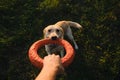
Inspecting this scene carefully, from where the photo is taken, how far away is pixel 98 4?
8094 millimetres

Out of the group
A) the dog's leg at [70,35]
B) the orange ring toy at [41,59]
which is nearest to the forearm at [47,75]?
the orange ring toy at [41,59]

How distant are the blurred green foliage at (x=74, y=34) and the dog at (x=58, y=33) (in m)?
0.36

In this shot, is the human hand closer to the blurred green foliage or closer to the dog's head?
the dog's head

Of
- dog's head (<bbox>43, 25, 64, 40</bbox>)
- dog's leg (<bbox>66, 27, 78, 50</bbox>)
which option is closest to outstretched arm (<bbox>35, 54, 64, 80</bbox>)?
dog's head (<bbox>43, 25, 64, 40</bbox>)

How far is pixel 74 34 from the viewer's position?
762 centimetres

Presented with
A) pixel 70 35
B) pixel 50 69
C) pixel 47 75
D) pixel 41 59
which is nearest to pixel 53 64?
pixel 50 69

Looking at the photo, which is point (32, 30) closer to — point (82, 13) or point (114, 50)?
point (82, 13)

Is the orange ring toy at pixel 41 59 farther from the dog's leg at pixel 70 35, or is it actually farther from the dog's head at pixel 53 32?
the dog's leg at pixel 70 35

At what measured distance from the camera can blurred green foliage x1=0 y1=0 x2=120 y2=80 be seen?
22.0 feet

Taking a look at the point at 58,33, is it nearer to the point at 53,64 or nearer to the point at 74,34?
the point at 74,34

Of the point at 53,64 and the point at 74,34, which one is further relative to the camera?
the point at 74,34

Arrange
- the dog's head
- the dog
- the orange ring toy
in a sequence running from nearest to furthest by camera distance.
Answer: the orange ring toy → the dog's head → the dog

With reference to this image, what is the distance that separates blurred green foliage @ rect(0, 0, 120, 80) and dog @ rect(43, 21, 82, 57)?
364mm

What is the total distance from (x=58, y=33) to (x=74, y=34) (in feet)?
4.46
